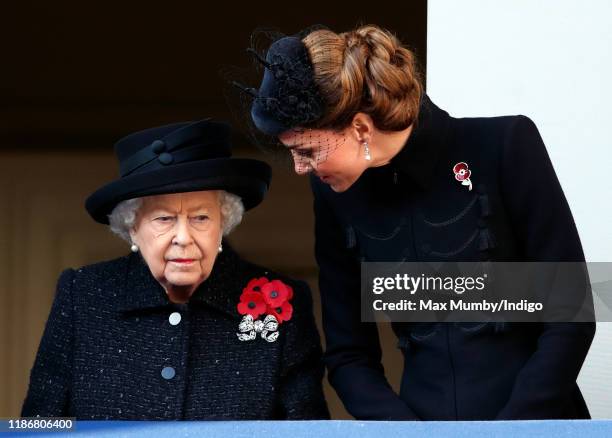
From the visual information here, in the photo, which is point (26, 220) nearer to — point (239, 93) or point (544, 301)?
point (239, 93)

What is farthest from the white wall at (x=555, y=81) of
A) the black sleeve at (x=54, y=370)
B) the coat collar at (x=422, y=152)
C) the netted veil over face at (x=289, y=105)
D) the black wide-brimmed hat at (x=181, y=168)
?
the black sleeve at (x=54, y=370)

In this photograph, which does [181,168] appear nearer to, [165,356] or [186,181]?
[186,181]

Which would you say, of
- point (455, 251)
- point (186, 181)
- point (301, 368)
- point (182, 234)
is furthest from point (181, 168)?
point (455, 251)

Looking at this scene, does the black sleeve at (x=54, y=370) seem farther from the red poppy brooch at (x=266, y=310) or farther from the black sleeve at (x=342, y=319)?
the black sleeve at (x=342, y=319)

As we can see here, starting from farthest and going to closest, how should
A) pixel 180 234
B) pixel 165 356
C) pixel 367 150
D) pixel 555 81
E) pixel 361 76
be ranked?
pixel 555 81 < pixel 165 356 < pixel 180 234 < pixel 367 150 < pixel 361 76

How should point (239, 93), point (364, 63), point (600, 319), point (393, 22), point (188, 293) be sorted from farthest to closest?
point (393, 22), point (600, 319), point (188, 293), point (239, 93), point (364, 63)

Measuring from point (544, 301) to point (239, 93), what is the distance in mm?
779

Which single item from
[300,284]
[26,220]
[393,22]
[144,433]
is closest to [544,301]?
[300,284]

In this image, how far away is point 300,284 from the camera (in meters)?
3.45

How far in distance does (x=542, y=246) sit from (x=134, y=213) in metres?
0.96

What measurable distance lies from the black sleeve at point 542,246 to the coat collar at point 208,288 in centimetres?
76

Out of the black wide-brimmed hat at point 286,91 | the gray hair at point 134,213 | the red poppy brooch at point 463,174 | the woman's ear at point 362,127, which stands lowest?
the gray hair at point 134,213

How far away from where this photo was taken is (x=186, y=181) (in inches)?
127

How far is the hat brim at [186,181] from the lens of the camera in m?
3.23
